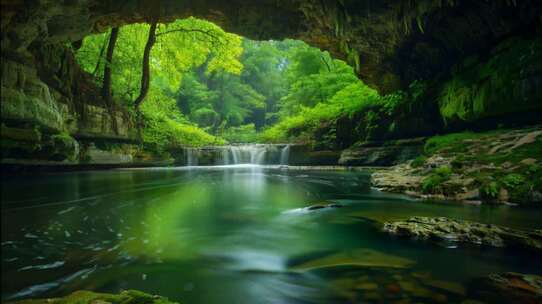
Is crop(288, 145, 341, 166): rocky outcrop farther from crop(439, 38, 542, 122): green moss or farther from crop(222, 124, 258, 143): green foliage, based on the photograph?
crop(222, 124, 258, 143): green foliage

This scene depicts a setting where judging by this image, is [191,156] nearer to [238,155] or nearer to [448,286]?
[238,155]

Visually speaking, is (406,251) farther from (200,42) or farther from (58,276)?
(200,42)

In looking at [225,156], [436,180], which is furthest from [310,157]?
[436,180]

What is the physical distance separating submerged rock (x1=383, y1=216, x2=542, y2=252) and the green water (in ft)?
0.71

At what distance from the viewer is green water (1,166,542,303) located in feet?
7.36

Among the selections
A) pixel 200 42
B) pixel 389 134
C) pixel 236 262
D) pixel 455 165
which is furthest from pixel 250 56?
pixel 236 262

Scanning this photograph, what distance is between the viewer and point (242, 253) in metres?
3.16

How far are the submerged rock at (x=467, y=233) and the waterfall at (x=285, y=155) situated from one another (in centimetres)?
1382

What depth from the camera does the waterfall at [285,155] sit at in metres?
17.7

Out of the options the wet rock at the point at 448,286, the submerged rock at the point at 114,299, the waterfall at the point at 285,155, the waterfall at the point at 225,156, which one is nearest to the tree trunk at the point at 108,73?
the waterfall at the point at 225,156

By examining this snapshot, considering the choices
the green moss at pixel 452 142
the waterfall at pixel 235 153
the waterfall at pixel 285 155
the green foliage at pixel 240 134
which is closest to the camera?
the green moss at pixel 452 142

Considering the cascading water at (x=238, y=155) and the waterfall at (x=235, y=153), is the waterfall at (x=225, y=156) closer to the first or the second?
the cascading water at (x=238, y=155)

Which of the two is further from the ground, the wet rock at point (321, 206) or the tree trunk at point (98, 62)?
the tree trunk at point (98, 62)

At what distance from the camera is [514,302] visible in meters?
1.92
